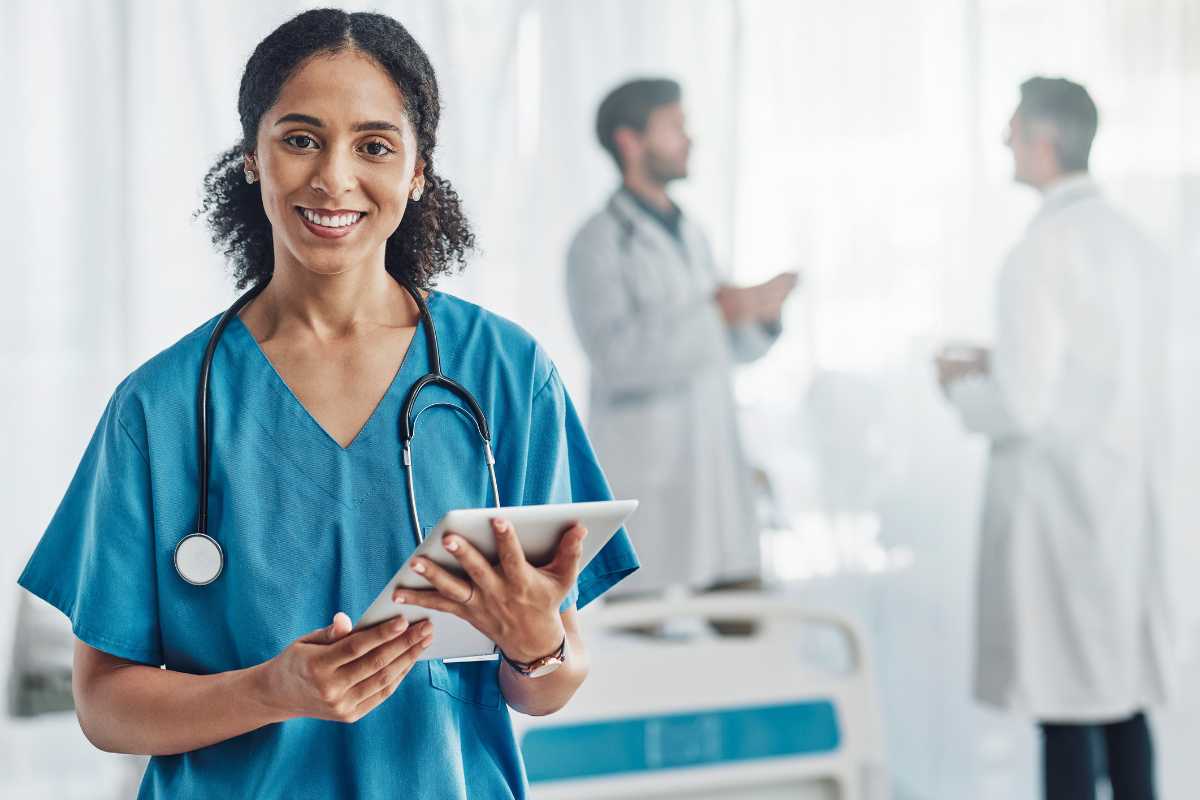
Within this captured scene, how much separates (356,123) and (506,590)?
316 millimetres

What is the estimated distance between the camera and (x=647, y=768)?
6.48 ft

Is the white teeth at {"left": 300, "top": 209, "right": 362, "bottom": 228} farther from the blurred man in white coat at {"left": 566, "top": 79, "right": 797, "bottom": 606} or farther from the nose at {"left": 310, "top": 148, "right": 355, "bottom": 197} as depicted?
the blurred man in white coat at {"left": 566, "top": 79, "right": 797, "bottom": 606}

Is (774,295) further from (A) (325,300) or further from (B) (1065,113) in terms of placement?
(A) (325,300)

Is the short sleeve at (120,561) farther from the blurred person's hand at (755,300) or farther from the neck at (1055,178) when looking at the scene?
the neck at (1055,178)

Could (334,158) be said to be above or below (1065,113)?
below

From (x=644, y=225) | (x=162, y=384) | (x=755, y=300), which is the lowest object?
(x=162, y=384)

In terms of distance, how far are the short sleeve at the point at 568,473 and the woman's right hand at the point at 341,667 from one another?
0.48 feet

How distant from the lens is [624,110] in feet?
7.70

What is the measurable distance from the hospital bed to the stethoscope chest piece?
1.20 metres

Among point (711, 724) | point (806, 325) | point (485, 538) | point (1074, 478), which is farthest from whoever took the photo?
point (806, 325)

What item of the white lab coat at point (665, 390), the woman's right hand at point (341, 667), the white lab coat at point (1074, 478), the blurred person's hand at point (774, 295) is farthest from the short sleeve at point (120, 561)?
the white lab coat at point (1074, 478)

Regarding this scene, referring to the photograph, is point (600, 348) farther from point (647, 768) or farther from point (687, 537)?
point (647, 768)

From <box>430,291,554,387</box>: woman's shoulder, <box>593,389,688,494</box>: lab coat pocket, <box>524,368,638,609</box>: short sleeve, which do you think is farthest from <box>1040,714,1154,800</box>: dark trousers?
<box>430,291,554,387</box>: woman's shoulder

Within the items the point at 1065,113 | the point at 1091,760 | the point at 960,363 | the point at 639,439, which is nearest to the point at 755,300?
the point at 639,439
